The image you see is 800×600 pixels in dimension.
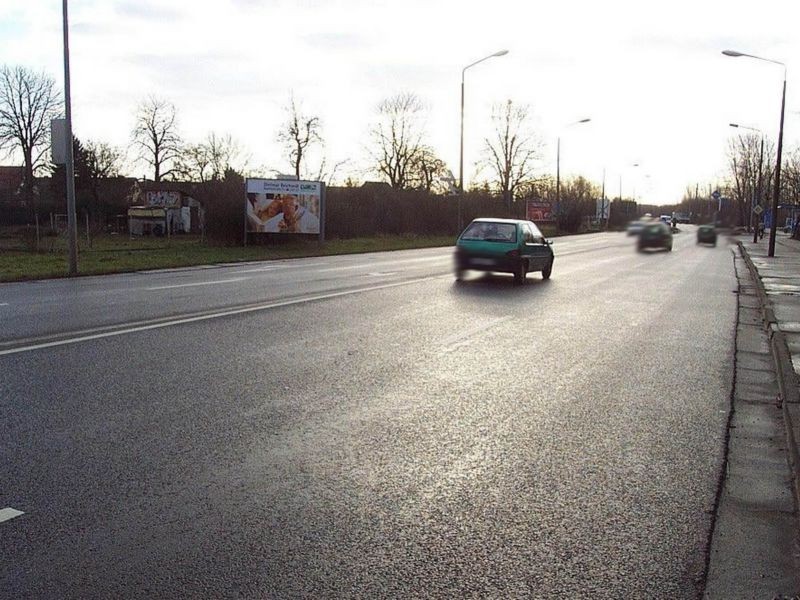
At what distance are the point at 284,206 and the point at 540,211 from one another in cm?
2866

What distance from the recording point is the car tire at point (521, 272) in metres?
16.6

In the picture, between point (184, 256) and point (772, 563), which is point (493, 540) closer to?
point (772, 563)

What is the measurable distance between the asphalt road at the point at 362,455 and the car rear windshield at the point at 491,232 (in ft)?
18.8

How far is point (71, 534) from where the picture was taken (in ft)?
12.2

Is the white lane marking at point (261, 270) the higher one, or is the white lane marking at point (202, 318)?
the white lane marking at point (202, 318)

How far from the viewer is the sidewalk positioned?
352cm

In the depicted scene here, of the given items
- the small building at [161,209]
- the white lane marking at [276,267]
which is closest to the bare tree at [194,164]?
the small building at [161,209]

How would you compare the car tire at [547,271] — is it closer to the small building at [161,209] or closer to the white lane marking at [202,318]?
the white lane marking at [202,318]

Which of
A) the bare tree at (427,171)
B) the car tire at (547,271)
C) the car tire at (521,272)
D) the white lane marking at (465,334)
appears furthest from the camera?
the bare tree at (427,171)

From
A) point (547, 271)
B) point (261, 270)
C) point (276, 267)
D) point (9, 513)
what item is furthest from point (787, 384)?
point (276, 267)

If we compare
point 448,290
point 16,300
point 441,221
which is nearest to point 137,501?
point 16,300

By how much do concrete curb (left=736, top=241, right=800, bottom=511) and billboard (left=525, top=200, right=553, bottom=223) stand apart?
4.28 ft

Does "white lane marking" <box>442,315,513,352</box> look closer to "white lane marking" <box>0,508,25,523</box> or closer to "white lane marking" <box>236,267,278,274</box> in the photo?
"white lane marking" <box>0,508,25,523</box>

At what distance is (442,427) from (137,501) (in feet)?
7.69
